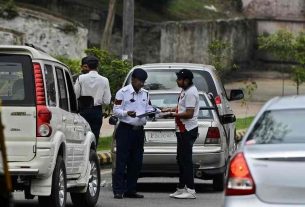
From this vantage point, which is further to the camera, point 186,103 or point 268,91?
point 268,91

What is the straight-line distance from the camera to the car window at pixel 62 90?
496 inches

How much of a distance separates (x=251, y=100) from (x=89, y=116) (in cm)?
2263

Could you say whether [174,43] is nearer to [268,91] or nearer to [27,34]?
[268,91]

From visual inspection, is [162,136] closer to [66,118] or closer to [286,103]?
[66,118]

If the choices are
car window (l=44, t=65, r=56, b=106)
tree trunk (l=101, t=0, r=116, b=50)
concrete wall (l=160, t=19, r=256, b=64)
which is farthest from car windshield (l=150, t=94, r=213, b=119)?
concrete wall (l=160, t=19, r=256, b=64)

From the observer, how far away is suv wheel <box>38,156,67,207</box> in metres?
11.8

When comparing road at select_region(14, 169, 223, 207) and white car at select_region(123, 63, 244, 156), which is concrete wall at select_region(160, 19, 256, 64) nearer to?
white car at select_region(123, 63, 244, 156)

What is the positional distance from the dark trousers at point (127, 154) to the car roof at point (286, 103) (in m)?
4.67

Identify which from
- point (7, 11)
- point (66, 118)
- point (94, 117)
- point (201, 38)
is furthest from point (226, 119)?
point (201, 38)

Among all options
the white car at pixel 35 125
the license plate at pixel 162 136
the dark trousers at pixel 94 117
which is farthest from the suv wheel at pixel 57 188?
the dark trousers at pixel 94 117

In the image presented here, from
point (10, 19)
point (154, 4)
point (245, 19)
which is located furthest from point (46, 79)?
point (245, 19)

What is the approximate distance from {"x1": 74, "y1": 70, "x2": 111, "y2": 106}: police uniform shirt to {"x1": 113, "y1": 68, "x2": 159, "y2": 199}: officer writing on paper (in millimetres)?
1781

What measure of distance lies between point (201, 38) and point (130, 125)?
94.5 feet

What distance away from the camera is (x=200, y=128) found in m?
15.5
